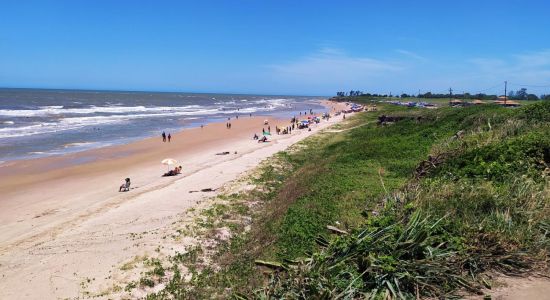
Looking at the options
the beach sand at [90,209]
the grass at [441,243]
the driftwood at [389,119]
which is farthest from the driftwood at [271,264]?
the driftwood at [389,119]

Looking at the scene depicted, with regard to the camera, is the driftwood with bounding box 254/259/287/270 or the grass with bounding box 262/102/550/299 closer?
the grass with bounding box 262/102/550/299

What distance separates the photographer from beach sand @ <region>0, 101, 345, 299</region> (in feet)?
32.3

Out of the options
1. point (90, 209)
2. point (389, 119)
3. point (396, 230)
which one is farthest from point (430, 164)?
point (389, 119)

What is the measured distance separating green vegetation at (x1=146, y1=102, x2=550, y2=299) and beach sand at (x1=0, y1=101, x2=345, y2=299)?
1.96 m

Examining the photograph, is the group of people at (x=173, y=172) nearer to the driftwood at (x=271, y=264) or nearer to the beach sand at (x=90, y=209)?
the beach sand at (x=90, y=209)

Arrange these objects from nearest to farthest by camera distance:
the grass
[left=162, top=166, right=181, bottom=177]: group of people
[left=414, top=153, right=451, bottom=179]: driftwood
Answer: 1. the grass
2. [left=414, top=153, right=451, bottom=179]: driftwood
3. [left=162, top=166, right=181, bottom=177]: group of people

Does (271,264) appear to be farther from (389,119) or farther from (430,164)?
(389,119)

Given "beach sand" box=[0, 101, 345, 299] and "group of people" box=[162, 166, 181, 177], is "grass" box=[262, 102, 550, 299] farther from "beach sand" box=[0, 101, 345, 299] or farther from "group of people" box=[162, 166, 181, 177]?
"group of people" box=[162, 166, 181, 177]

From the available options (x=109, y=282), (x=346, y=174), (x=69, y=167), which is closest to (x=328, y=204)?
(x=346, y=174)

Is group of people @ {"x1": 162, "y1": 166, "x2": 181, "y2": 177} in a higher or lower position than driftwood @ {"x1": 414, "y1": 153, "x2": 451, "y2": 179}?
lower

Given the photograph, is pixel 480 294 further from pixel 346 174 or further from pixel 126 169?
pixel 126 169

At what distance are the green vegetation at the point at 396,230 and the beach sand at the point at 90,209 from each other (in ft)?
6.43

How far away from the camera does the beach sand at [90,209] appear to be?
986 centimetres

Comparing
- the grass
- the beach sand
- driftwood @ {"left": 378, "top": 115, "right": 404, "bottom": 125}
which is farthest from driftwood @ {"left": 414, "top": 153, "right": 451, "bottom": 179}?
driftwood @ {"left": 378, "top": 115, "right": 404, "bottom": 125}
